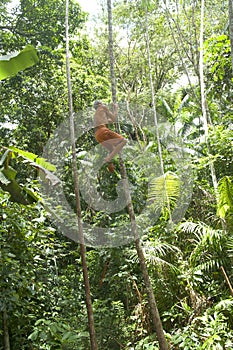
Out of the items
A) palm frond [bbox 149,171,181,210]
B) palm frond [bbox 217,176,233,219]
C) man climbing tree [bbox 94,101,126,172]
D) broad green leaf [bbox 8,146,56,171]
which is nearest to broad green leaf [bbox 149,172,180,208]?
palm frond [bbox 149,171,181,210]

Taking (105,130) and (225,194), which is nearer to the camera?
(105,130)

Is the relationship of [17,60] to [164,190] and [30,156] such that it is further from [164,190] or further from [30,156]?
[164,190]

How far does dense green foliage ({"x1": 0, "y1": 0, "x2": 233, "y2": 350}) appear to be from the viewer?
4.51 m

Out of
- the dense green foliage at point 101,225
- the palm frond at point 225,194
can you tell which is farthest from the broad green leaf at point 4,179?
the palm frond at point 225,194

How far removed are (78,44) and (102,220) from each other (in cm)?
442

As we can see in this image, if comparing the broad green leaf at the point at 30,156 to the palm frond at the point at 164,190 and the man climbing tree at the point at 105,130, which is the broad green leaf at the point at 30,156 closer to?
the man climbing tree at the point at 105,130

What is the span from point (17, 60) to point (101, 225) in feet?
13.5

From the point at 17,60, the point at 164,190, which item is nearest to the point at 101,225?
the point at 164,190

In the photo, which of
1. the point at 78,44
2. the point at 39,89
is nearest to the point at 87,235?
the point at 39,89

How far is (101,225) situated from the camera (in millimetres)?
7094

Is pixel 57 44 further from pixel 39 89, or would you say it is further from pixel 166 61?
pixel 166 61

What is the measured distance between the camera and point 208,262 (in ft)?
18.3

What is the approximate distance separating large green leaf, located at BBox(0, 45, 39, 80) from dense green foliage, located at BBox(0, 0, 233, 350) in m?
0.76

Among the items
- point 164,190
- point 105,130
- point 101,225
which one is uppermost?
point 105,130
